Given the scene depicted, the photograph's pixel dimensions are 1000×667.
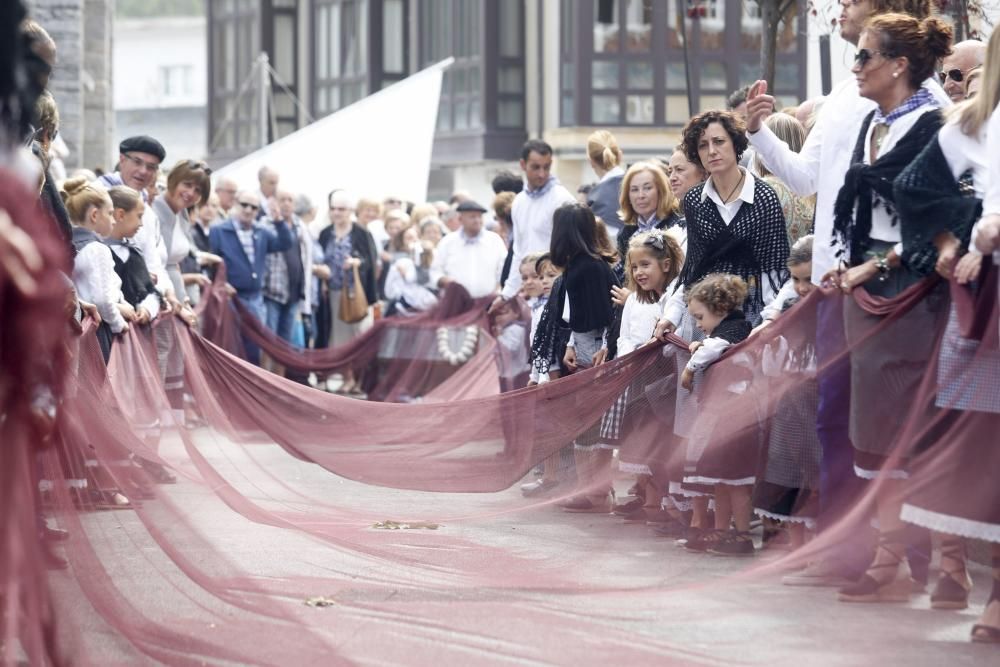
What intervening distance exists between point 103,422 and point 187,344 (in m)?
2.52

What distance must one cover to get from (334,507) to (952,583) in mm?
2934

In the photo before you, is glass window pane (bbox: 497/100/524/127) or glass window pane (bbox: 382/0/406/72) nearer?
glass window pane (bbox: 497/100/524/127)

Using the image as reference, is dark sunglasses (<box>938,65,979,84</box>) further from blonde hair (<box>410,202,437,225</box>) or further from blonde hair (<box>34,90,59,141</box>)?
blonde hair (<box>410,202,437,225</box>)

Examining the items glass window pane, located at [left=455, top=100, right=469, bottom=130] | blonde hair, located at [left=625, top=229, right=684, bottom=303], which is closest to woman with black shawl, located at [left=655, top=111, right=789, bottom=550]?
blonde hair, located at [left=625, top=229, right=684, bottom=303]

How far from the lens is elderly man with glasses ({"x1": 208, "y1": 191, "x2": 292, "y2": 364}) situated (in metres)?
16.4

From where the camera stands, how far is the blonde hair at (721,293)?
7914 millimetres

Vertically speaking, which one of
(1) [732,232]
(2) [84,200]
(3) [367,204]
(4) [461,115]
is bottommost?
(1) [732,232]

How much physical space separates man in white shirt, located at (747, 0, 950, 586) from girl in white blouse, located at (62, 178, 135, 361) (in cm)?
352

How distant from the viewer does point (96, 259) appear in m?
9.28

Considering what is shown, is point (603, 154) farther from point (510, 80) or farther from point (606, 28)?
point (510, 80)

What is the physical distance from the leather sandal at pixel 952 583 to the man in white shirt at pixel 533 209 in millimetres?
6587

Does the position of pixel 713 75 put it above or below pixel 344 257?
above

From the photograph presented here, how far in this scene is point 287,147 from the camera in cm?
2094

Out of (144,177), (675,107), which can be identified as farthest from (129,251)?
(675,107)
